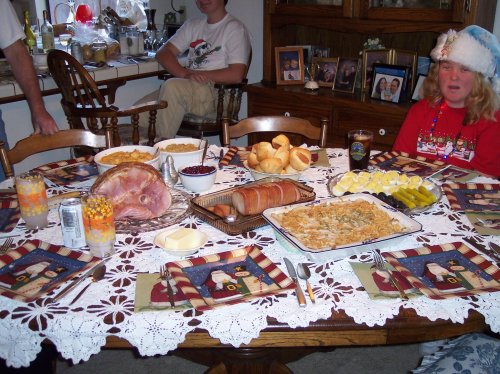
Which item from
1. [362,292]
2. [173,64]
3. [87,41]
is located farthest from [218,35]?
[362,292]

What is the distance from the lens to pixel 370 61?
10.1 ft

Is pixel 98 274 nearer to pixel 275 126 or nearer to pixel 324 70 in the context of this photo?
pixel 275 126

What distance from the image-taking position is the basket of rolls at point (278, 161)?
1.58 metres

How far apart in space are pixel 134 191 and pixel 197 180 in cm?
23

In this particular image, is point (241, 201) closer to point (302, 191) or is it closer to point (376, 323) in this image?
point (302, 191)

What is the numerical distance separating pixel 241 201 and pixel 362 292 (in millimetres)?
420

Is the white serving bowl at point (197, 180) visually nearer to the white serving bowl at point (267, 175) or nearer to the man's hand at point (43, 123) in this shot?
the white serving bowl at point (267, 175)

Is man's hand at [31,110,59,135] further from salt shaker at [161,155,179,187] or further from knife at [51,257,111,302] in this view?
knife at [51,257,111,302]

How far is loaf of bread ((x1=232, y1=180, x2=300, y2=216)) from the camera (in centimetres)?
133

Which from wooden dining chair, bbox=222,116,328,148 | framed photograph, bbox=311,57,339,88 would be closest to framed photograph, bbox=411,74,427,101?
framed photograph, bbox=311,57,339,88

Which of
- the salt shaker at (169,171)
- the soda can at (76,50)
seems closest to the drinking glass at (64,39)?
the soda can at (76,50)

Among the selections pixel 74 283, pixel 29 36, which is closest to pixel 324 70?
pixel 29 36

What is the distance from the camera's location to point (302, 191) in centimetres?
147

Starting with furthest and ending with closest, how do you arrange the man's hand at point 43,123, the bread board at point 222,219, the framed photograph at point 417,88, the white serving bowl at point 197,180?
1. the framed photograph at point 417,88
2. the man's hand at point 43,123
3. the white serving bowl at point 197,180
4. the bread board at point 222,219
